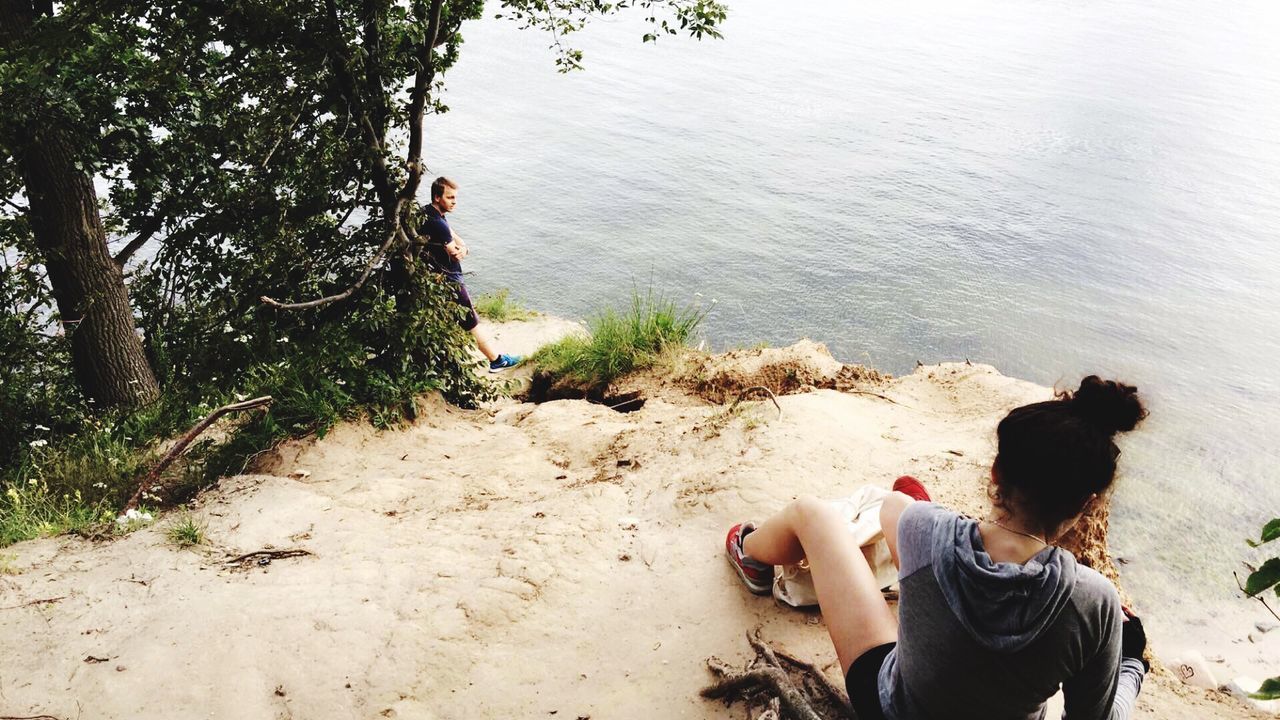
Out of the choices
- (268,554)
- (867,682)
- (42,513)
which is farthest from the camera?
(42,513)

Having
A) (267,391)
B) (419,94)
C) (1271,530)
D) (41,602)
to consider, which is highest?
(419,94)

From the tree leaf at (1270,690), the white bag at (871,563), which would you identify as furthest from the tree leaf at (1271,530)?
the white bag at (871,563)

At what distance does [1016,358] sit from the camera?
28.1 ft

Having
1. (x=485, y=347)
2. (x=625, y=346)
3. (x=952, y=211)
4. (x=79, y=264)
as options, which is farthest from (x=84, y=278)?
(x=952, y=211)

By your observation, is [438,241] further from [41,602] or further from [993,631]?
[993,631]

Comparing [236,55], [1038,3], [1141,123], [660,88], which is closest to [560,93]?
[660,88]

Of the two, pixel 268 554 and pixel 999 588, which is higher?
pixel 999 588

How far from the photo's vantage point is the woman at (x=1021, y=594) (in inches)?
87.6

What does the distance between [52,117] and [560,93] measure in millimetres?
12625

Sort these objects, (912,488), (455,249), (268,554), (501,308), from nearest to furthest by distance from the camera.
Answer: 1. (912,488)
2. (268,554)
3. (455,249)
4. (501,308)

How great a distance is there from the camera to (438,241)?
712cm

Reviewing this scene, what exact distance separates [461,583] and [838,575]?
75.3 inches

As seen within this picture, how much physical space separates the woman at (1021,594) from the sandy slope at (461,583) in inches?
37.9

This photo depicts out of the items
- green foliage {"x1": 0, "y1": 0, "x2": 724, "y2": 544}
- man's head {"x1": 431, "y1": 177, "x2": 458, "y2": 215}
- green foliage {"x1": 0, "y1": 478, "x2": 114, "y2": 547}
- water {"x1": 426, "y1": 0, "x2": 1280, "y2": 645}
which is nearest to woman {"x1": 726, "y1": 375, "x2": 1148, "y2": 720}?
water {"x1": 426, "y1": 0, "x2": 1280, "y2": 645}
